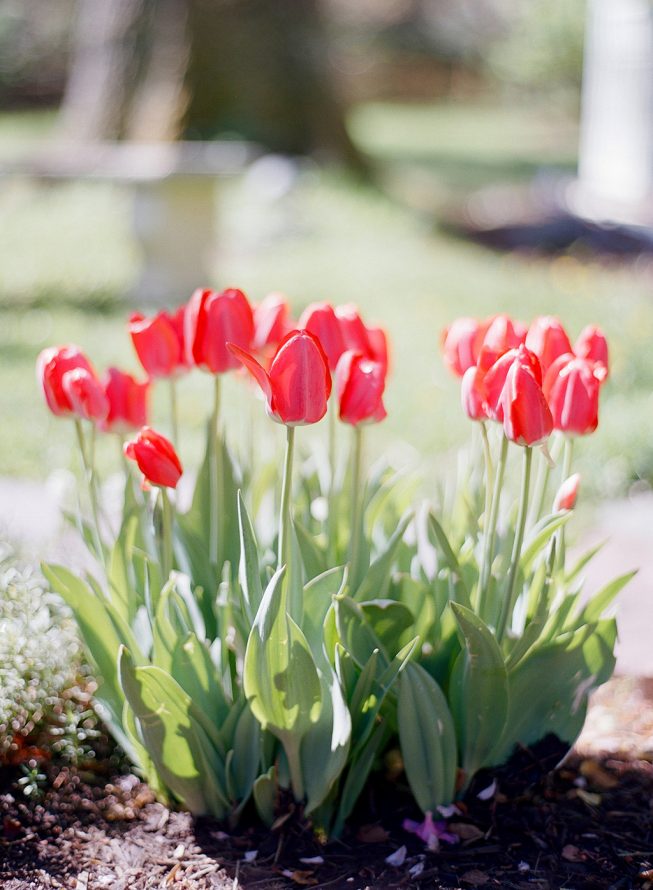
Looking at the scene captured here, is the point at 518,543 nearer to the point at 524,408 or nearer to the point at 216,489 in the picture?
the point at 524,408

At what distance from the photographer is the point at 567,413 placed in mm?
1621

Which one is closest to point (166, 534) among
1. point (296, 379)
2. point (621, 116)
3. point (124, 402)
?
point (124, 402)

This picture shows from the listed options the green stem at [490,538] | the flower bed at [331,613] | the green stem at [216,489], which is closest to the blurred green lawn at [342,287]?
the green stem at [216,489]

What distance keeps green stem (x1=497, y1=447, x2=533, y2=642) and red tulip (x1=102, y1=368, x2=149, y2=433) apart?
0.67 metres

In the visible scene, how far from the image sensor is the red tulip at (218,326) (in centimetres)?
170

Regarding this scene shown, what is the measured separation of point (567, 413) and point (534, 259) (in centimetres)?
785

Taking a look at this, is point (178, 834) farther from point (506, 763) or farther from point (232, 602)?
point (506, 763)

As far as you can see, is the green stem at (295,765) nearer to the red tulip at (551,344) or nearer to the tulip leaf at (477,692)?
the tulip leaf at (477,692)

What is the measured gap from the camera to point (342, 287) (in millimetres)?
7582

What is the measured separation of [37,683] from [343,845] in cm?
62

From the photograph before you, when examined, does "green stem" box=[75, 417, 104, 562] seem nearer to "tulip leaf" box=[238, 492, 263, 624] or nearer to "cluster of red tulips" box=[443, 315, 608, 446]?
"tulip leaf" box=[238, 492, 263, 624]

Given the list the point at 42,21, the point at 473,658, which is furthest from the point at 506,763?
the point at 42,21

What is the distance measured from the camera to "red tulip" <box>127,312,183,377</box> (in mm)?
1773

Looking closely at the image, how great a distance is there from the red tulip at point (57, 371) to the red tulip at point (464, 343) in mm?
605
